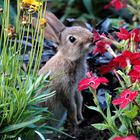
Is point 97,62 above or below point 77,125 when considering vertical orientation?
above

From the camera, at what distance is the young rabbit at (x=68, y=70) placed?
175 inches

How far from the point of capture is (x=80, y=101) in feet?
15.5

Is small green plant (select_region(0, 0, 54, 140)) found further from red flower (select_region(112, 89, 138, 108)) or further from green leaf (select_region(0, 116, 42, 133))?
red flower (select_region(112, 89, 138, 108))

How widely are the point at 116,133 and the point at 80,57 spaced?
3.82ft

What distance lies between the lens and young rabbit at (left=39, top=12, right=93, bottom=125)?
14.6ft

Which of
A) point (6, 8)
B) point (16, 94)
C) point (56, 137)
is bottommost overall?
point (56, 137)

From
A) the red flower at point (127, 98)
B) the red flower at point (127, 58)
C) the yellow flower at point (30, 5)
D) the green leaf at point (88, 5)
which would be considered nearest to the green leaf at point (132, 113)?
the red flower at point (127, 98)

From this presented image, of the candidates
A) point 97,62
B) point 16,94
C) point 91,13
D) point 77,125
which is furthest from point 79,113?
point 91,13

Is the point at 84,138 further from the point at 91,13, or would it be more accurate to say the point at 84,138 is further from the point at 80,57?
the point at 91,13

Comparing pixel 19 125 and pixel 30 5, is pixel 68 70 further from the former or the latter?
pixel 30 5

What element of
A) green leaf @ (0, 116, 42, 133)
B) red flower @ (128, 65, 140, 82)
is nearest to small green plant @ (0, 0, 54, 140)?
green leaf @ (0, 116, 42, 133)

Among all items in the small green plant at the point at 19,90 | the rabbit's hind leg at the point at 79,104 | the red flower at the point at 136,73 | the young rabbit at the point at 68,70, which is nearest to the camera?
the red flower at the point at 136,73

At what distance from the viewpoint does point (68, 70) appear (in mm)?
4582

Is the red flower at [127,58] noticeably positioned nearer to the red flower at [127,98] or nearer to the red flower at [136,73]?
the red flower at [136,73]
